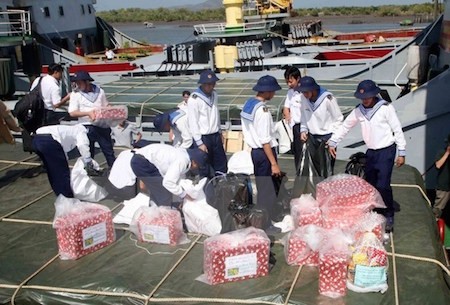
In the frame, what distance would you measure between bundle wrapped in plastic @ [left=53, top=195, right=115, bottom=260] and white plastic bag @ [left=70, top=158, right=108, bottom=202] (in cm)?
101

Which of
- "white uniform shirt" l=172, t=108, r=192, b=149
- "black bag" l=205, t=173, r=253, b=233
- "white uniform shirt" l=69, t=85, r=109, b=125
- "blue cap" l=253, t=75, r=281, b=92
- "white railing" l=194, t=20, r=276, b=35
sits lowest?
"black bag" l=205, t=173, r=253, b=233

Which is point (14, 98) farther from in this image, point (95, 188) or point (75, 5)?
point (75, 5)

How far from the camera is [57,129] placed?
557 centimetres

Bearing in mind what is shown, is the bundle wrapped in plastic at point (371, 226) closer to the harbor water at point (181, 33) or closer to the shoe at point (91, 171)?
the shoe at point (91, 171)

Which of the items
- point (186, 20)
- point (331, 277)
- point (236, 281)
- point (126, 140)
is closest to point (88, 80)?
point (126, 140)

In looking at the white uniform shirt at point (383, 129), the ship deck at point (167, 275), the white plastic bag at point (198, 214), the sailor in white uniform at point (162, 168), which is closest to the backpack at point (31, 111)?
the ship deck at point (167, 275)

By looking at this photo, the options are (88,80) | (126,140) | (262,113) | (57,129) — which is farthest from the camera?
(126,140)

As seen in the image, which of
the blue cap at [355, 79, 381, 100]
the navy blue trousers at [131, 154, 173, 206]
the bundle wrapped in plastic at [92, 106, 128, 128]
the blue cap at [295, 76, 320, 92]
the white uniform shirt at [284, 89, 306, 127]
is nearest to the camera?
the blue cap at [355, 79, 381, 100]

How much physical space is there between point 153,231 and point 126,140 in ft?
12.0

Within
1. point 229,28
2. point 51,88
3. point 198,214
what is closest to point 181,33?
point 229,28

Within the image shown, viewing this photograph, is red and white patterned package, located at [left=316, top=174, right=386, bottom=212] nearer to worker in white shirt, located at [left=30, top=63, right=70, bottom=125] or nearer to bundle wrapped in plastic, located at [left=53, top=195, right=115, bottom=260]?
bundle wrapped in plastic, located at [left=53, top=195, right=115, bottom=260]

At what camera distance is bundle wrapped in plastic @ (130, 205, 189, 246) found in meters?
4.54

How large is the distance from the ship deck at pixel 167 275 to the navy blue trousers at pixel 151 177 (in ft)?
1.55

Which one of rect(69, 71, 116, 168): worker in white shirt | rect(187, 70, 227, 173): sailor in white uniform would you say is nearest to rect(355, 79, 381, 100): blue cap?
rect(187, 70, 227, 173): sailor in white uniform
